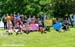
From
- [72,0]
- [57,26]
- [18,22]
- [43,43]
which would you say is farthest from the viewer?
[72,0]

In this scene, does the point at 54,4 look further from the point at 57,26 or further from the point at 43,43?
the point at 43,43

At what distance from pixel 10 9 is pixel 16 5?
1.06 meters

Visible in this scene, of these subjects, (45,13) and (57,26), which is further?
(45,13)

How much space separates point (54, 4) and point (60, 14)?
1.79 metres

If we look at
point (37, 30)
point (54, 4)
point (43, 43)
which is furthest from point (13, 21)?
point (54, 4)

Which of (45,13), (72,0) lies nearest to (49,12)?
(45,13)

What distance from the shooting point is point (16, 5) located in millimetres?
46625

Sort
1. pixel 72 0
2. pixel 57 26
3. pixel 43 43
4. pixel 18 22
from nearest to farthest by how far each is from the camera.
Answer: pixel 43 43 < pixel 18 22 < pixel 57 26 < pixel 72 0

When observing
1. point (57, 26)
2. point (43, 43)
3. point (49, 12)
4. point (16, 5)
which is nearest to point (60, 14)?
point (49, 12)

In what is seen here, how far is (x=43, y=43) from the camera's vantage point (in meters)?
20.0

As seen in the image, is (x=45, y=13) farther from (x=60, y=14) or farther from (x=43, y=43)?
(x=43, y=43)

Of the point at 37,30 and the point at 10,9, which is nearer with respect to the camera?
the point at 37,30

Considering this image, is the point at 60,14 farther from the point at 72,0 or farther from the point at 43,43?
the point at 43,43

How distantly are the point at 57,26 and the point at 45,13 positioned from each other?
17411mm
